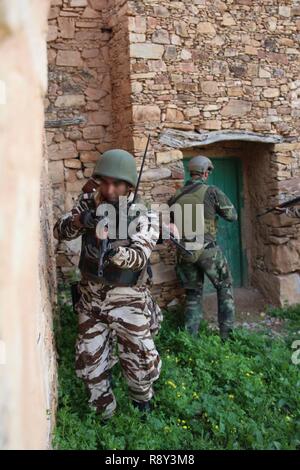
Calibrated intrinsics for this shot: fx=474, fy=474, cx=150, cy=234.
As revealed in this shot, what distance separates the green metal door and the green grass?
6.01 feet

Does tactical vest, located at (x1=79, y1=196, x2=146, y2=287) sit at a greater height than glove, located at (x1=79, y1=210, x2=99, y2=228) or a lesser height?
lesser

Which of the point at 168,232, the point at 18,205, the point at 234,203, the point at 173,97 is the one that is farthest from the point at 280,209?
the point at 18,205

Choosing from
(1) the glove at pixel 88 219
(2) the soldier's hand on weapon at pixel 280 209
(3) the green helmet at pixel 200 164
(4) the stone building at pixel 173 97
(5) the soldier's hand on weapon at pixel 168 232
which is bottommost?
(5) the soldier's hand on weapon at pixel 168 232

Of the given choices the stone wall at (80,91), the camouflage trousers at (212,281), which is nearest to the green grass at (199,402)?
the camouflage trousers at (212,281)

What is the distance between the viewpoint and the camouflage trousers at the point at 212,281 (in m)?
4.66

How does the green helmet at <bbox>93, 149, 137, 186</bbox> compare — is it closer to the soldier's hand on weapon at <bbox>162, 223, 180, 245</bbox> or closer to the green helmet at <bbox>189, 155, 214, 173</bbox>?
the soldier's hand on weapon at <bbox>162, 223, 180, 245</bbox>

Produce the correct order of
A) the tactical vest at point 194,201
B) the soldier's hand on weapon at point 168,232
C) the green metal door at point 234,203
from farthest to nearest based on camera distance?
the green metal door at point 234,203, the tactical vest at point 194,201, the soldier's hand on weapon at point 168,232

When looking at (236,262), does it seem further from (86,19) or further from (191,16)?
(86,19)

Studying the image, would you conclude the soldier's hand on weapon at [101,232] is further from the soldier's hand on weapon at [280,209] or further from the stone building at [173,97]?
the soldier's hand on weapon at [280,209]

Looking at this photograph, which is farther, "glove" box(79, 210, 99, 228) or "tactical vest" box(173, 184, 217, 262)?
"tactical vest" box(173, 184, 217, 262)

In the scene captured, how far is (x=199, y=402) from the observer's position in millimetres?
3381

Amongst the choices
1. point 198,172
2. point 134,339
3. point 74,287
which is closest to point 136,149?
point 198,172

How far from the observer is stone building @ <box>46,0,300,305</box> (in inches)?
188

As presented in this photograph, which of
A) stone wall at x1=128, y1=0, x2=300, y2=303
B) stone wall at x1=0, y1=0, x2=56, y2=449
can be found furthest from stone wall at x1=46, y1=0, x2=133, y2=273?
stone wall at x1=0, y1=0, x2=56, y2=449
